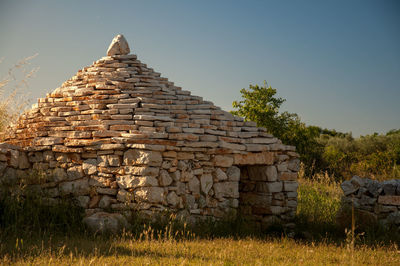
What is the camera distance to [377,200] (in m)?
6.95

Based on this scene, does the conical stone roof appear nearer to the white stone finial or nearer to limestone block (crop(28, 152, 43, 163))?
the white stone finial

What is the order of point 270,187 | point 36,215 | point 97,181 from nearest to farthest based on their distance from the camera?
point 36,215
point 97,181
point 270,187

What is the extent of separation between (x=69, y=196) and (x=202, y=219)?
2.39 metres

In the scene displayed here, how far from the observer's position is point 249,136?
7.24 m

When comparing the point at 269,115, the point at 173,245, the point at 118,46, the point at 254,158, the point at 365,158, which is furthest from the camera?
the point at 365,158

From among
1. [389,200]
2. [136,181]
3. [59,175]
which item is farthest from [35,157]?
[389,200]

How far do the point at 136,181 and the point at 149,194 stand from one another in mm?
308

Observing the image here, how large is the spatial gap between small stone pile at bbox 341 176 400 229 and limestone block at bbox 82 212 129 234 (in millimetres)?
4408

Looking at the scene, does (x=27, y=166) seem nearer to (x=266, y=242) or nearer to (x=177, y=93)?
(x=177, y=93)

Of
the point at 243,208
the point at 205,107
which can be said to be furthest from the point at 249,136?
the point at 243,208

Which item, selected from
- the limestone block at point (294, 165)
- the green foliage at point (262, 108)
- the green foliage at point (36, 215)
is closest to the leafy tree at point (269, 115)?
the green foliage at point (262, 108)

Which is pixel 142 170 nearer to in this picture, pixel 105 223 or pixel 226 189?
pixel 105 223

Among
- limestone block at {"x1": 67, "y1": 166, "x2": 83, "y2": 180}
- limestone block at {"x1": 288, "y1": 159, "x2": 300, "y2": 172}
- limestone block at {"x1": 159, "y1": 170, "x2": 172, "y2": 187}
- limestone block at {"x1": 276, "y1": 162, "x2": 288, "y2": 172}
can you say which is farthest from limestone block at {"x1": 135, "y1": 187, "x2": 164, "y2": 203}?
limestone block at {"x1": 288, "y1": 159, "x2": 300, "y2": 172}

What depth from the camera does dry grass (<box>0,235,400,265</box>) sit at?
4176 mm
